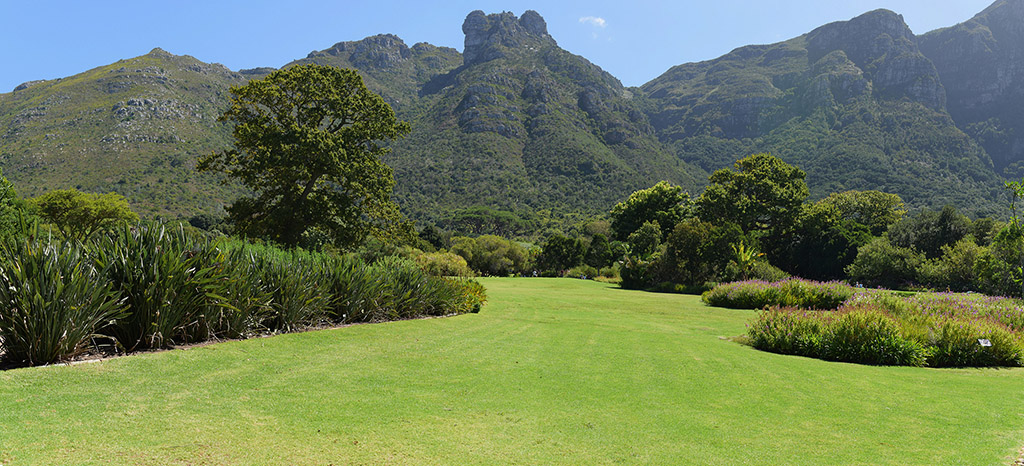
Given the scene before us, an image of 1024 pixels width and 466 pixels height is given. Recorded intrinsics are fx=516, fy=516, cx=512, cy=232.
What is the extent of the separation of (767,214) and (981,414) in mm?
47656

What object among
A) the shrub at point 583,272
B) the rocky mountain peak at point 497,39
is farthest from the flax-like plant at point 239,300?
the rocky mountain peak at point 497,39

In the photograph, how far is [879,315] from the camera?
35.3 ft

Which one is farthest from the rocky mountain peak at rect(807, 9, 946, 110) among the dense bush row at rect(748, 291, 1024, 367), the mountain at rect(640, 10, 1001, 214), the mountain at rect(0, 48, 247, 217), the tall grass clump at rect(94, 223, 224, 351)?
the tall grass clump at rect(94, 223, 224, 351)

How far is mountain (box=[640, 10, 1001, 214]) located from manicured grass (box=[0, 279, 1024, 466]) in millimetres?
114191

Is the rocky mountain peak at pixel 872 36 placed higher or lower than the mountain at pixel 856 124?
higher

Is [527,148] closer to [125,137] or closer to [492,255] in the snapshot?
[492,255]

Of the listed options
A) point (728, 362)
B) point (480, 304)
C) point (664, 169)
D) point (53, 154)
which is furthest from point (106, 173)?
point (664, 169)

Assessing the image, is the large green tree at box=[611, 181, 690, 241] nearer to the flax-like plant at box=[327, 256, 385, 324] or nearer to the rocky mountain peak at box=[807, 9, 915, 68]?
the flax-like plant at box=[327, 256, 385, 324]

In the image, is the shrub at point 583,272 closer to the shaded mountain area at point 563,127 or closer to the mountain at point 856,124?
the shaded mountain area at point 563,127

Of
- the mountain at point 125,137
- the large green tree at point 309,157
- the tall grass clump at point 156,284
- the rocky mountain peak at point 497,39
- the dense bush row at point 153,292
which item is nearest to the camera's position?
the dense bush row at point 153,292

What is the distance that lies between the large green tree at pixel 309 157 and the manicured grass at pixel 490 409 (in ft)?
40.5

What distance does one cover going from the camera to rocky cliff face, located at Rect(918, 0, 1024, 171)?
147 meters

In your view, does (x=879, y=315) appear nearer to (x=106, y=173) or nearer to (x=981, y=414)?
(x=981, y=414)

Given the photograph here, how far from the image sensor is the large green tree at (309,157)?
65.0ft
